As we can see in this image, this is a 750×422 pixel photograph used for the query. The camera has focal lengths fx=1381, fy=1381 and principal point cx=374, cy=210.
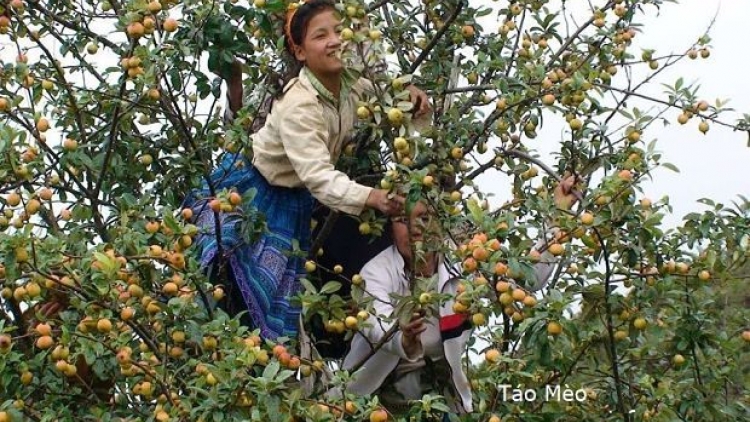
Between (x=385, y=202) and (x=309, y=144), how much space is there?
278 mm

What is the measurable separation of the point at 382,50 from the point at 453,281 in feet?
2.19

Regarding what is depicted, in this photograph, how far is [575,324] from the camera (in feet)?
10.0

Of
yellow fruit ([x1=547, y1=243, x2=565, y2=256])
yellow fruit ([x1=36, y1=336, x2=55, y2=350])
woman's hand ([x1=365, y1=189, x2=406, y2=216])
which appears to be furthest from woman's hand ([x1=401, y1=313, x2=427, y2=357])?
yellow fruit ([x1=36, y1=336, x2=55, y2=350])

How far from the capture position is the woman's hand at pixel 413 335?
125 inches

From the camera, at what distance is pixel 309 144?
11.0ft

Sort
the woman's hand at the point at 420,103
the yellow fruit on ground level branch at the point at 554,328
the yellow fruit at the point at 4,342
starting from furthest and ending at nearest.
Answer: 1. the woman's hand at the point at 420,103
2. the yellow fruit at the point at 4,342
3. the yellow fruit on ground level branch at the point at 554,328

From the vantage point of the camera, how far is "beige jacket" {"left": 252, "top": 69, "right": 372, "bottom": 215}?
3254 mm

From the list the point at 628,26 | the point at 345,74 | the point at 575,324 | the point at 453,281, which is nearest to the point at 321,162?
the point at 345,74

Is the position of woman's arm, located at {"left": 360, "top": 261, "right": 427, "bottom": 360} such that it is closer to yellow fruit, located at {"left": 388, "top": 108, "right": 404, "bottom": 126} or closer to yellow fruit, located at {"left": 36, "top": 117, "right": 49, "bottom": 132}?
yellow fruit, located at {"left": 388, "top": 108, "right": 404, "bottom": 126}

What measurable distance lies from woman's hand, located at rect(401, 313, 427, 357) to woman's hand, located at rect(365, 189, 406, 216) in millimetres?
246

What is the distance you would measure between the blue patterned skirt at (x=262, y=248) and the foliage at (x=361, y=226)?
0.08m

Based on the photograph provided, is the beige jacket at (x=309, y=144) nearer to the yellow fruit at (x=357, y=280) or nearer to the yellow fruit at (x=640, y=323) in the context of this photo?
the yellow fruit at (x=357, y=280)

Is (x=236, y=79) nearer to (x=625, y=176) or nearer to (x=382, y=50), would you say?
(x=382, y=50)

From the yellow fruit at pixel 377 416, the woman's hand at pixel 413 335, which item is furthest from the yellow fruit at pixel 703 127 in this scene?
the yellow fruit at pixel 377 416
